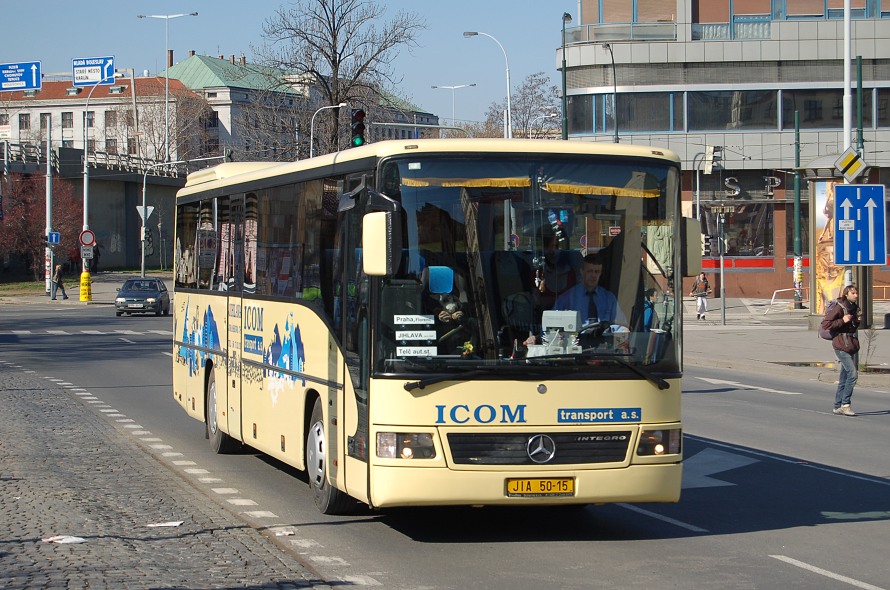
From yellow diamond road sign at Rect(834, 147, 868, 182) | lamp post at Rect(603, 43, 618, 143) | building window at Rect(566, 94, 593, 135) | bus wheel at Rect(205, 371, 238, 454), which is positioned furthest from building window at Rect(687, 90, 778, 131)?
bus wheel at Rect(205, 371, 238, 454)

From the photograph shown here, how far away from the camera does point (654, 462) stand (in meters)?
8.91

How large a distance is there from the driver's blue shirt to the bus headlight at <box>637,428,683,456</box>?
798 mm

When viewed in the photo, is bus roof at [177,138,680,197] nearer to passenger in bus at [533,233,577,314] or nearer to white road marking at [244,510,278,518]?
passenger in bus at [533,233,577,314]

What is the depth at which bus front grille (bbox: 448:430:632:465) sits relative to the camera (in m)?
8.56

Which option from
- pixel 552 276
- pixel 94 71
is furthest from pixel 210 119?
pixel 552 276

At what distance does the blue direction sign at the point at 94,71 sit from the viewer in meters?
62.6

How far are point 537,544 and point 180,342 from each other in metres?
8.02

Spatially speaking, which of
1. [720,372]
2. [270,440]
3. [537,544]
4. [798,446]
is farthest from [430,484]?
[720,372]

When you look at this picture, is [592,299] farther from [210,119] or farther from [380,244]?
[210,119]

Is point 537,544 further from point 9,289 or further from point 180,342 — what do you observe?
point 9,289

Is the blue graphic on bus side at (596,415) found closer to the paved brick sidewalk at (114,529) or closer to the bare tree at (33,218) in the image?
the paved brick sidewalk at (114,529)

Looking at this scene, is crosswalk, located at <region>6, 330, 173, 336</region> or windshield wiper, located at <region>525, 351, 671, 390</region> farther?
crosswalk, located at <region>6, 330, 173, 336</region>

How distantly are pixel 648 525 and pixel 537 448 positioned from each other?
1613 mm

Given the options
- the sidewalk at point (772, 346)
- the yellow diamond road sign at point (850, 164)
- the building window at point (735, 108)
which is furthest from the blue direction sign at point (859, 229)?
the building window at point (735, 108)
